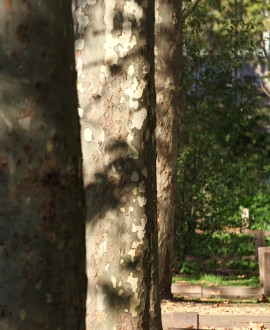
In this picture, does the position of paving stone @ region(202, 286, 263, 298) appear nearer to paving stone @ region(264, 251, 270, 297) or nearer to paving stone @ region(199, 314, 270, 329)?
paving stone @ region(264, 251, 270, 297)

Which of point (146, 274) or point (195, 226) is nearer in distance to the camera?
point (146, 274)

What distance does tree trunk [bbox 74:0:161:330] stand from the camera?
630 centimetres

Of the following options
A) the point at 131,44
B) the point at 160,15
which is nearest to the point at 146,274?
the point at 131,44

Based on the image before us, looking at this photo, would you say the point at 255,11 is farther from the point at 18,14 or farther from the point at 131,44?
the point at 18,14

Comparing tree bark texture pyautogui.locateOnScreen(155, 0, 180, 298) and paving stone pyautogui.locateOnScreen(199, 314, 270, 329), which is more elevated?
tree bark texture pyautogui.locateOnScreen(155, 0, 180, 298)

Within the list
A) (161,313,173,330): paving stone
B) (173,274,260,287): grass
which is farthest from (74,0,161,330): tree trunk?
(173,274,260,287): grass

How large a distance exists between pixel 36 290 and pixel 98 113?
10.9 ft

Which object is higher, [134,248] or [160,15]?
[160,15]

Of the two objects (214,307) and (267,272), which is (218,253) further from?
(214,307)

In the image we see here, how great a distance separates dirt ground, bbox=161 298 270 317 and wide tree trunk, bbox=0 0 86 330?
664 cm

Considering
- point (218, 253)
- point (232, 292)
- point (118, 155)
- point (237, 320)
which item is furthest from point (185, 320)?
point (218, 253)

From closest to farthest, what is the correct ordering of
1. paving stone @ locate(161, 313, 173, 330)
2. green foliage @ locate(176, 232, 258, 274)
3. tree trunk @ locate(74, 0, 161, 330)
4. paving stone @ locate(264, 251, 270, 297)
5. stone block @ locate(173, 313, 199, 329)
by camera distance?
tree trunk @ locate(74, 0, 161, 330)
stone block @ locate(173, 313, 199, 329)
paving stone @ locate(161, 313, 173, 330)
paving stone @ locate(264, 251, 270, 297)
green foliage @ locate(176, 232, 258, 274)

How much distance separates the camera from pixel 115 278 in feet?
20.6

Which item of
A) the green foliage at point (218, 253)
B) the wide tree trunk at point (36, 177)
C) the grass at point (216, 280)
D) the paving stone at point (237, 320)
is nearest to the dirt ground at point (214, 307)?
the paving stone at point (237, 320)
